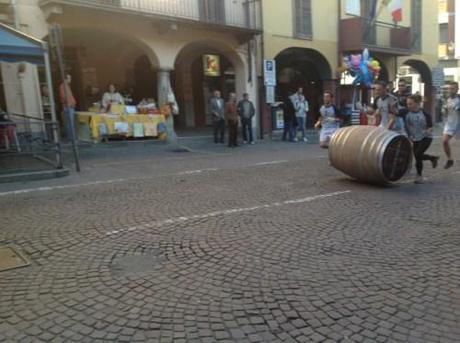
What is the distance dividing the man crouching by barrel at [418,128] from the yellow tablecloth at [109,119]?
319 inches

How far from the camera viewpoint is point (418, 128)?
25.8 ft

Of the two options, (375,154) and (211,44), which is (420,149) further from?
(211,44)

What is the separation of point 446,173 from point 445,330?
6.48 m

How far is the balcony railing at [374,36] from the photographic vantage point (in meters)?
18.9

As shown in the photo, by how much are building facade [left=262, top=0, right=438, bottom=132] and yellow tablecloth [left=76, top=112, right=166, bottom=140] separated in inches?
213

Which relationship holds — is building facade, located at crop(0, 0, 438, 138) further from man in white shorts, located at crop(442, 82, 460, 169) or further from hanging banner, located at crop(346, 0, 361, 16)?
man in white shorts, located at crop(442, 82, 460, 169)

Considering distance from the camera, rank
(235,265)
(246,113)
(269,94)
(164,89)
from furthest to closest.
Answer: (269,94) → (246,113) → (164,89) → (235,265)

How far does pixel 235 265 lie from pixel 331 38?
16978mm

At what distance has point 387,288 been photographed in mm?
3598

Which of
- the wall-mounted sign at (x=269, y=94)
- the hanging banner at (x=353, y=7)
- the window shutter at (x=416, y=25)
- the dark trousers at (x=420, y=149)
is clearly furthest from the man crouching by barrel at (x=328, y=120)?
the window shutter at (x=416, y=25)

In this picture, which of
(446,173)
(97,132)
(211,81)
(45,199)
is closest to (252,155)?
(97,132)

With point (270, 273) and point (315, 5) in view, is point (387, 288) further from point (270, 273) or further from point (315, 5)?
point (315, 5)

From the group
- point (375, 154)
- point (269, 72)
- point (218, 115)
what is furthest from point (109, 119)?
point (375, 154)

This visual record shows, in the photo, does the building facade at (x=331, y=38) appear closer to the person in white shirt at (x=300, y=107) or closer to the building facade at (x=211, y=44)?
the building facade at (x=211, y=44)
